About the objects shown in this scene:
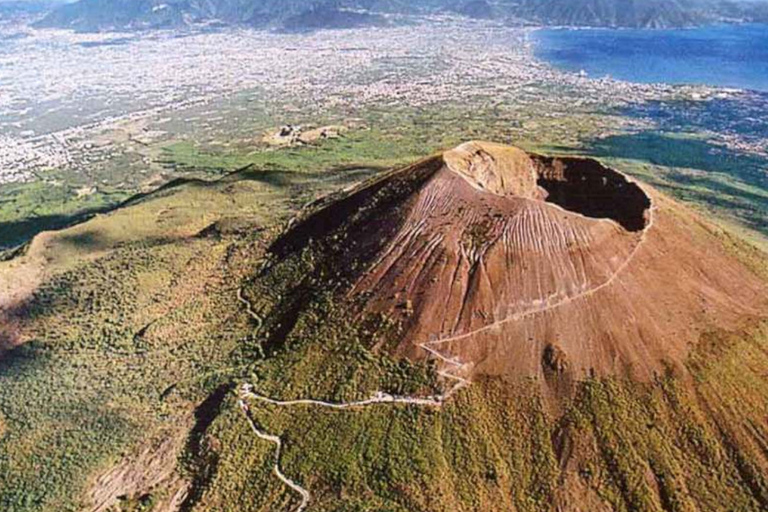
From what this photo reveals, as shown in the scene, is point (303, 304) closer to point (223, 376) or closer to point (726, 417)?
point (223, 376)

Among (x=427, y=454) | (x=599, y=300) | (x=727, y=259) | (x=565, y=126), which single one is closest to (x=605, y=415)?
(x=599, y=300)

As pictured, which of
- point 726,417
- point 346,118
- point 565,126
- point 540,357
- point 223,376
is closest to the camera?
point 726,417

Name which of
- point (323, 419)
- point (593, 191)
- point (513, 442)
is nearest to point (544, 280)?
point (513, 442)

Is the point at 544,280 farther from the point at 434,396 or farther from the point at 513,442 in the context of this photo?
the point at 513,442

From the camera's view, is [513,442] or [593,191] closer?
[513,442]

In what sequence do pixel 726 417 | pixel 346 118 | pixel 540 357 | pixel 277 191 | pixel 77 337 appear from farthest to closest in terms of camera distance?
pixel 346 118, pixel 277 191, pixel 77 337, pixel 540 357, pixel 726 417

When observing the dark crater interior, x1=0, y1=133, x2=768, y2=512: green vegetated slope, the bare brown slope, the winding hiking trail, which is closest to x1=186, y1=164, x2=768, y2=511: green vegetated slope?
x1=0, y1=133, x2=768, y2=512: green vegetated slope
